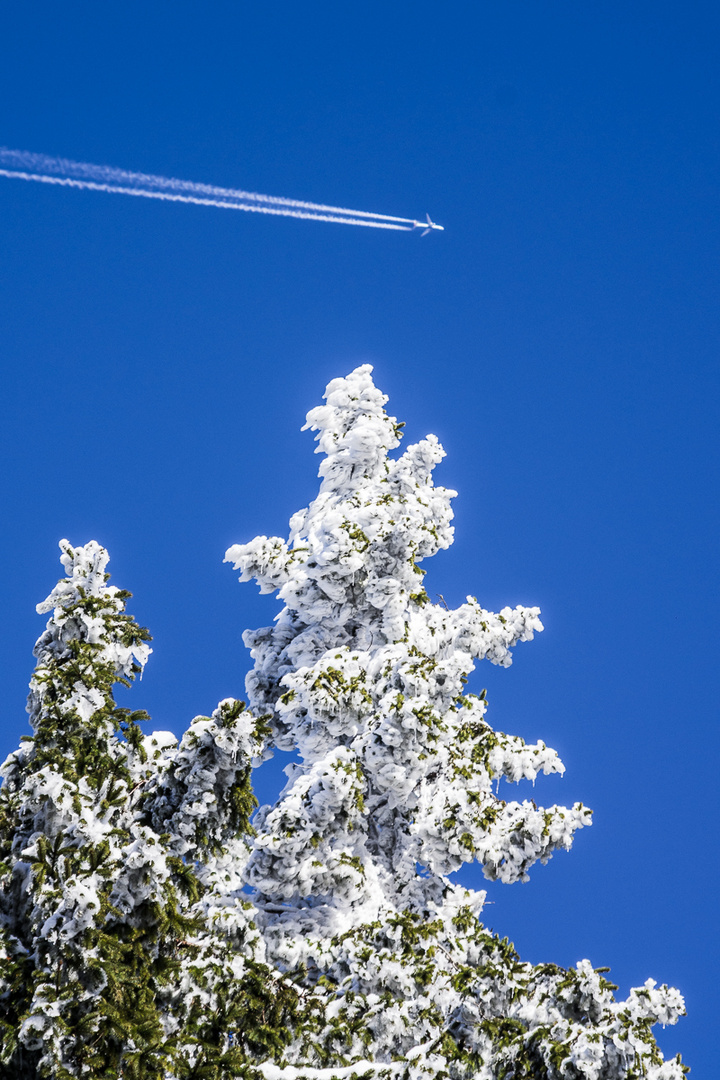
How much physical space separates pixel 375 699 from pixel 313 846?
8.95 ft

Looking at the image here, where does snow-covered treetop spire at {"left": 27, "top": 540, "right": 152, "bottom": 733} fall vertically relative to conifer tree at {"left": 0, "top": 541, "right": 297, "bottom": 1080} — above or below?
above

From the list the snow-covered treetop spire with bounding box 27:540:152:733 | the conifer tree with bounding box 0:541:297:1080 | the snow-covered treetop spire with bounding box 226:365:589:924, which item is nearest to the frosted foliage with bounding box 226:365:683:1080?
the snow-covered treetop spire with bounding box 226:365:589:924

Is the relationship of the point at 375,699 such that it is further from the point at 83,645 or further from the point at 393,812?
the point at 83,645

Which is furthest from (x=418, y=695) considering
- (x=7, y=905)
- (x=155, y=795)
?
(x=7, y=905)

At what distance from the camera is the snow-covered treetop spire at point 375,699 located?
15.1m

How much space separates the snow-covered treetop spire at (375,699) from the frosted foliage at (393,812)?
0.11 feet

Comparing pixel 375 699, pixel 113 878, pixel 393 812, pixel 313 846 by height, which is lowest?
pixel 113 878

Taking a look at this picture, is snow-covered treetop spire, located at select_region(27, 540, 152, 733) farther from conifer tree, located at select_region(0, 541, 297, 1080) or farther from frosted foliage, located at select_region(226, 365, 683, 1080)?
frosted foliage, located at select_region(226, 365, 683, 1080)

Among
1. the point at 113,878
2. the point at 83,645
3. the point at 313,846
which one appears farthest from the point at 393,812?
the point at 113,878

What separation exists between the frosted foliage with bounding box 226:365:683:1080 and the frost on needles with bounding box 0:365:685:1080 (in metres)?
0.04

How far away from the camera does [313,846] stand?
48.8 feet

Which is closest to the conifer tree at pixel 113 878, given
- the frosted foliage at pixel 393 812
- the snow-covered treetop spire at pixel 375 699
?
the frosted foliage at pixel 393 812

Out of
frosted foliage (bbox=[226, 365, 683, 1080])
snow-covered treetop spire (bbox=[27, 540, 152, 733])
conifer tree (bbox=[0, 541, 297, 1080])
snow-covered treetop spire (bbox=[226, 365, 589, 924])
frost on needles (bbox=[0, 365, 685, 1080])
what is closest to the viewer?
conifer tree (bbox=[0, 541, 297, 1080])

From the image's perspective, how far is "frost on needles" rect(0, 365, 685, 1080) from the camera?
32.8ft
